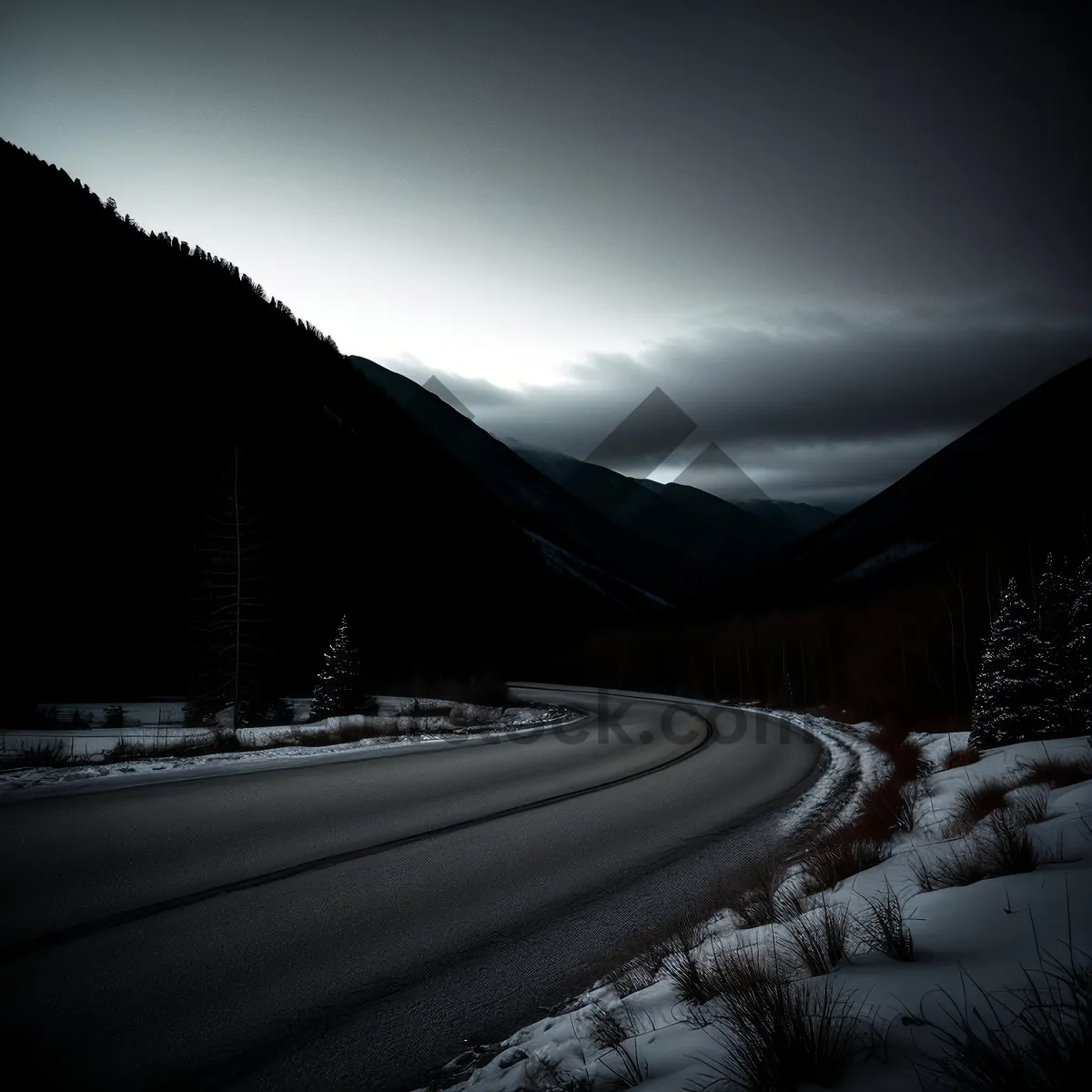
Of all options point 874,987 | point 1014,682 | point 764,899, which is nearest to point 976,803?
point 764,899

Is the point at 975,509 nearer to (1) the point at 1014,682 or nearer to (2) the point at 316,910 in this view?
(1) the point at 1014,682

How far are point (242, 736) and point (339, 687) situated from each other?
1257 cm

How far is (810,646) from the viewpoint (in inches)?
2591

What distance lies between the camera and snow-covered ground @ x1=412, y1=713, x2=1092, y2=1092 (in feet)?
7.52

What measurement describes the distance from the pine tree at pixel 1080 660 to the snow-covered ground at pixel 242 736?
42.9 ft

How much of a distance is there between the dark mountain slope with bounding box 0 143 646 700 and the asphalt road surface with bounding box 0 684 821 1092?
2785 cm

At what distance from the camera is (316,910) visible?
16.0ft

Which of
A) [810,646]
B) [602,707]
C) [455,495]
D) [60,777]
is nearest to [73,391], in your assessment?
[455,495]

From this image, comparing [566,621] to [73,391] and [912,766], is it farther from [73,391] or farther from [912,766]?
[912,766]

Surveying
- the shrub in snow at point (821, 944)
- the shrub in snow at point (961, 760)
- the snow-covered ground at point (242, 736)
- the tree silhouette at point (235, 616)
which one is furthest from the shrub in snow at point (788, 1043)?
the tree silhouette at point (235, 616)

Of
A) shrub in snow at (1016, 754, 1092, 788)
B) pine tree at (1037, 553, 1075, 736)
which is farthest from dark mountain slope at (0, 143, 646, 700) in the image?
pine tree at (1037, 553, 1075, 736)

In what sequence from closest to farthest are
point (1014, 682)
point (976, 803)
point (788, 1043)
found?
1. point (788, 1043)
2. point (976, 803)
3. point (1014, 682)

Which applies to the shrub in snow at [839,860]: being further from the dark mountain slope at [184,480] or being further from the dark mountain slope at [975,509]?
the dark mountain slope at [975,509]

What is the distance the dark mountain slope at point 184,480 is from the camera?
154ft
